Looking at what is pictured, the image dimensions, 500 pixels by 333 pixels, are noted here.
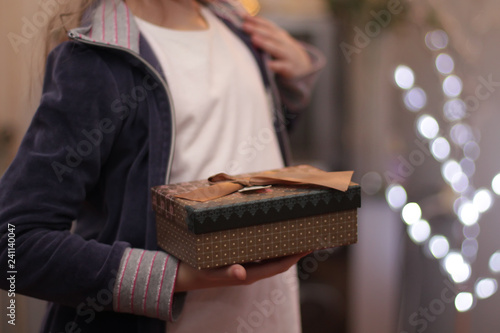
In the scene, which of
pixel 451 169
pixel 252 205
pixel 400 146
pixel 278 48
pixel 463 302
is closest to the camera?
pixel 252 205

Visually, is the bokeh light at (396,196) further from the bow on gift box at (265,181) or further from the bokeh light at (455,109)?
the bow on gift box at (265,181)

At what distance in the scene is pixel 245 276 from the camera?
21.9 inches

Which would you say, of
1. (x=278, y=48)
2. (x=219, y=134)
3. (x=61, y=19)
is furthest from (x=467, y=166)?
(x=61, y=19)

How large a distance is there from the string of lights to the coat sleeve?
2.97ft

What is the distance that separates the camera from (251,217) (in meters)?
0.55

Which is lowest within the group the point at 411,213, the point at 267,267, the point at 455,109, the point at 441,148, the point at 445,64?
the point at 411,213

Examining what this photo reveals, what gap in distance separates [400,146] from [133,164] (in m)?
1.46

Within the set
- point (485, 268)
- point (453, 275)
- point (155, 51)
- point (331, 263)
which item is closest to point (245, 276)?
point (155, 51)

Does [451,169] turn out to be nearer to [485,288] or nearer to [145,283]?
[485,288]

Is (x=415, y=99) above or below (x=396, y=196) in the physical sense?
above

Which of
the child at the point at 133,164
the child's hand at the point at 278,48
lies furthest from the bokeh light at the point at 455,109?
the child at the point at 133,164

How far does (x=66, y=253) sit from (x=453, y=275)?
3.32 feet

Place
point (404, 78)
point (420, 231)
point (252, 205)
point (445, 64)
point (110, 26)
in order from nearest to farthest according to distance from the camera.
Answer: point (252, 205) < point (110, 26) < point (445, 64) < point (420, 231) < point (404, 78)

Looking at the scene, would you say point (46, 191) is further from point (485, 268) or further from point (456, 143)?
point (485, 268)
